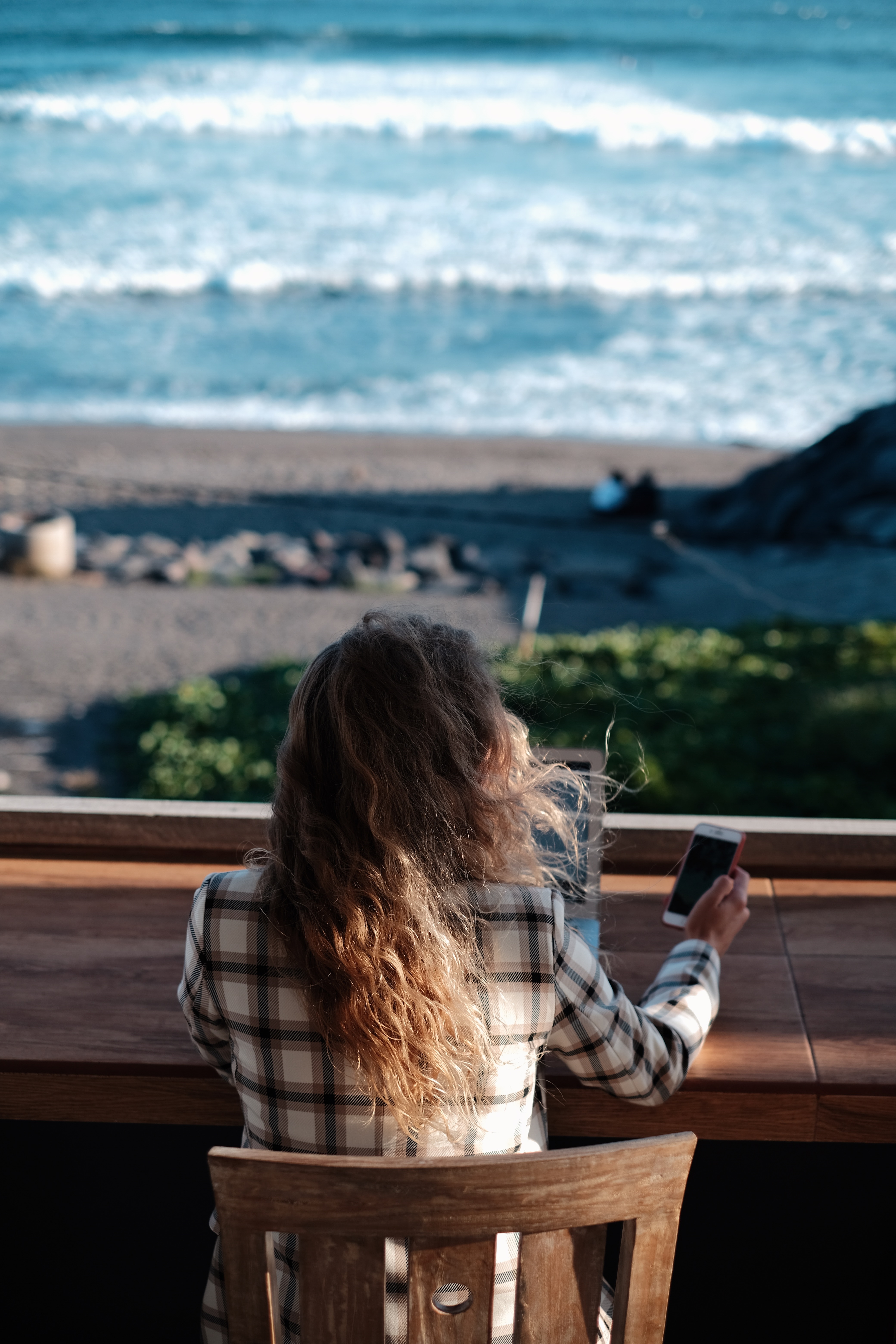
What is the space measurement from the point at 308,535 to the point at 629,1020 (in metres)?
7.75

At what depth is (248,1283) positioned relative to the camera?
0.89 meters

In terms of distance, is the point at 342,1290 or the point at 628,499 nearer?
the point at 342,1290

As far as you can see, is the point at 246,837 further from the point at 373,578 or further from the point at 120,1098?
the point at 373,578

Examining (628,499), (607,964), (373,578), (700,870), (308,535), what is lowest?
(373,578)

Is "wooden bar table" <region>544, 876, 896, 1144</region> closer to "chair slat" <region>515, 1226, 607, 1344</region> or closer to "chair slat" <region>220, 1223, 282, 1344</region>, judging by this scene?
"chair slat" <region>515, 1226, 607, 1344</region>

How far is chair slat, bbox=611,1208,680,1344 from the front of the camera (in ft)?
2.91

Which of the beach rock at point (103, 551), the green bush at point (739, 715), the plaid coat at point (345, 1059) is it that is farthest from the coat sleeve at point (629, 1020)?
the beach rock at point (103, 551)

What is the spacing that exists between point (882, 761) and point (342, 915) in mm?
3816

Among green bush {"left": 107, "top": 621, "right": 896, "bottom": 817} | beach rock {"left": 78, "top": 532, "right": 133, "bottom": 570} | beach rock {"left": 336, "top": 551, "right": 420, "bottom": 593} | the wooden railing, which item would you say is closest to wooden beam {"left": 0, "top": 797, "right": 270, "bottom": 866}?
the wooden railing

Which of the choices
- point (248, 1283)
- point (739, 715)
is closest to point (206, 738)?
point (739, 715)

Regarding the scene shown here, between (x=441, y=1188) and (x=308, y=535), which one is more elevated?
(x=441, y=1188)

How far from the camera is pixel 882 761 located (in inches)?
173

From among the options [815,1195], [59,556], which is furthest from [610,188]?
[815,1195]

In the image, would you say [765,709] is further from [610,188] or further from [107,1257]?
[610,188]
